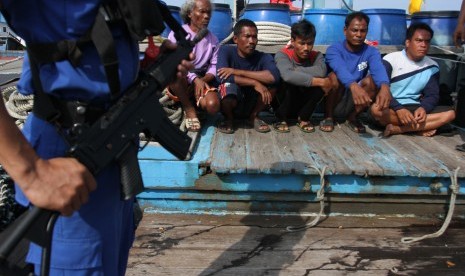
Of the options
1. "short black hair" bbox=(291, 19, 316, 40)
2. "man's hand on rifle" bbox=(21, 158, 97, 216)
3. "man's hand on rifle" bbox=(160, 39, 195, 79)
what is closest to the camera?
"man's hand on rifle" bbox=(21, 158, 97, 216)

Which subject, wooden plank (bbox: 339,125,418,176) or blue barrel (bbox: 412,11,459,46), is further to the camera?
blue barrel (bbox: 412,11,459,46)

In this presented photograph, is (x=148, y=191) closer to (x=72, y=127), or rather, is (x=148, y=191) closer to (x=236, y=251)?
(x=236, y=251)

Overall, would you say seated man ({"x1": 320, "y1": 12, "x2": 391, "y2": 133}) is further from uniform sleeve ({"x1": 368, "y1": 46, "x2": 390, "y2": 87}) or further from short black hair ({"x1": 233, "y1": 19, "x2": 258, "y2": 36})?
short black hair ({"x1": 233, "y1": 19, "x2": 258, "y2": 36})

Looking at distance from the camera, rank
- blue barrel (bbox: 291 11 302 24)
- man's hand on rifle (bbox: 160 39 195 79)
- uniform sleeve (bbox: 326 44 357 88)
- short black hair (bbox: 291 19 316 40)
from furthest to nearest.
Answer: blue barrel (bbox: 291 11 302 24) < short black hair (bbox: 291 19 316 40) < uniform sleeve (bbox: 326 44 357 88) < man's hand on rifle (bbox: 160 39 195 79)

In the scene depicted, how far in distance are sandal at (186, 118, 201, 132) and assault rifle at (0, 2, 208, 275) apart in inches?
89.4

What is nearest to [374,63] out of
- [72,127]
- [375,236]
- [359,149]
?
[359,149]

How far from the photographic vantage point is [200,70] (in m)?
4.41

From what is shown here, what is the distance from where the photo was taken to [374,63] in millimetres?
4195

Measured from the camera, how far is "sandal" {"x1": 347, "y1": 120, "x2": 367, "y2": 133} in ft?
13.7

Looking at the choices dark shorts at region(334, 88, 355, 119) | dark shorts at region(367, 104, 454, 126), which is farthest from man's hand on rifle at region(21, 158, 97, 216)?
dark shorts at region(367, 104, 454, 126)

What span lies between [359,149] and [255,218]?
106 cm

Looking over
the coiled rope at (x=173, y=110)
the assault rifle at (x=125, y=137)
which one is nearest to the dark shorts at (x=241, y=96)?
the coiled rope at (x=173, y=110)

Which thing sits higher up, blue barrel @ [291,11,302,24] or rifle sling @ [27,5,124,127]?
blue barrel @ [291,11,302,24]

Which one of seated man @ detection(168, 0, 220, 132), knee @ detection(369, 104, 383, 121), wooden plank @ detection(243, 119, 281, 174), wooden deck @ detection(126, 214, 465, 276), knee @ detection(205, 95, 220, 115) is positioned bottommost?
wooden deck @ detection(126, 214, 465, 276)
